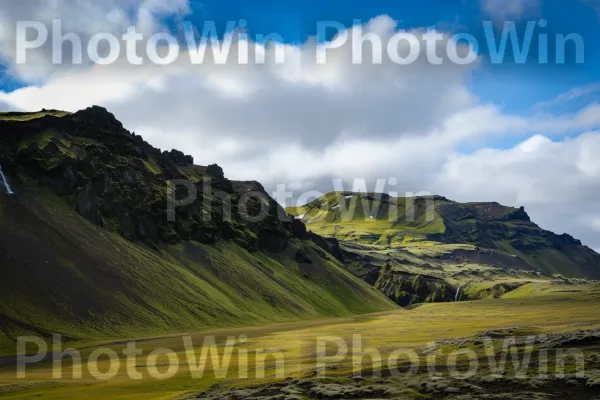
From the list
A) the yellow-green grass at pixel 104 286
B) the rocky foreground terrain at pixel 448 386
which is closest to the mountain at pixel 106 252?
the yellow-green grass at pixel 104 286

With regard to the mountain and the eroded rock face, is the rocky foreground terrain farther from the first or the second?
the eroded rock face

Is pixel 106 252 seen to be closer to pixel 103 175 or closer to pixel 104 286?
pixel 104 286

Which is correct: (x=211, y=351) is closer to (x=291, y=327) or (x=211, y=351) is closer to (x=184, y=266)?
(x=291, y=327)

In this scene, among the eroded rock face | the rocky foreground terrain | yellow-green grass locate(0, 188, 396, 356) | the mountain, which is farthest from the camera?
the eroded rock face

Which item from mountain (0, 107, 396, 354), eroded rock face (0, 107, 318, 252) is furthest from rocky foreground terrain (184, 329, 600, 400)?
eroded rock face (0, 107, 318, 252)

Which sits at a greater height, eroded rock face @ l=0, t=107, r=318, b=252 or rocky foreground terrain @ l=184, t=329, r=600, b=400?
eroded rock face @ l=0, t=107, r=318, b=252

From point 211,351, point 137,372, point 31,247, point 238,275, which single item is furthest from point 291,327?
point 137,372

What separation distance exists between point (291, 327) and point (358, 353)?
6876cm

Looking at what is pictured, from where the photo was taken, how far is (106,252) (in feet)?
435

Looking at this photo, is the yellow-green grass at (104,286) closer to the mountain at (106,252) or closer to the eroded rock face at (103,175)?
the mountain at (106,252)

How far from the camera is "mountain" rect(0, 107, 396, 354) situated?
104 m

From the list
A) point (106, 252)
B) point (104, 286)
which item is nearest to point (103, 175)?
point (106, 252)

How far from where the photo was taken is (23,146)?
15412cm

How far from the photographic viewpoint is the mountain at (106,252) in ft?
342
